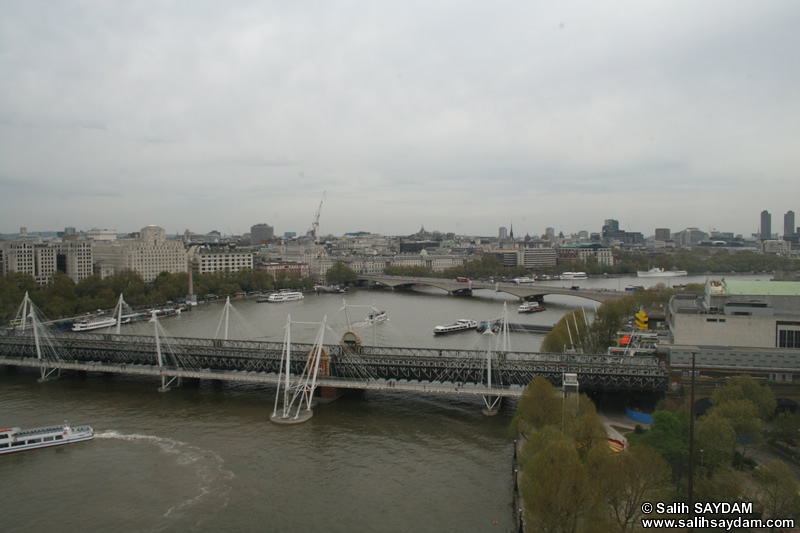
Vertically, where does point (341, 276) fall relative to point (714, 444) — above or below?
above

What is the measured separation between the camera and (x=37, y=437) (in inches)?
539

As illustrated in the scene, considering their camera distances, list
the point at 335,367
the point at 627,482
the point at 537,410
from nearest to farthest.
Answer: the point at 627,482, the point at 537,410, the point at 335,367

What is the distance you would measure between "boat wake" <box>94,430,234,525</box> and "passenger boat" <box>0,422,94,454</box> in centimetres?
50

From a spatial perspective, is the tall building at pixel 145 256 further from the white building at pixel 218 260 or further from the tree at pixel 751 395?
the tree at pixel 751 395

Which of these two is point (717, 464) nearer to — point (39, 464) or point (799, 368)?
point (799, 368)

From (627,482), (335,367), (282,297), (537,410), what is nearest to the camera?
(627,482)

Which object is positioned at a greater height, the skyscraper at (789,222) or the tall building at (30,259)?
the skyscraper at (789,222)

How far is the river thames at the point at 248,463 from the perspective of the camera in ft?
34.2

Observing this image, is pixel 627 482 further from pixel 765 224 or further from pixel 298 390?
pixel 765 224

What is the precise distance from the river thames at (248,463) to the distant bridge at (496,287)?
24705mm

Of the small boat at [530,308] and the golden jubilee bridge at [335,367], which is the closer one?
the golden jubilee bridge at [335,367]

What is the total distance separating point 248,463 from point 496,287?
34.3m

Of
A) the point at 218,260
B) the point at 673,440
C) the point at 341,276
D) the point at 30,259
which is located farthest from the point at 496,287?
the point at 30,259

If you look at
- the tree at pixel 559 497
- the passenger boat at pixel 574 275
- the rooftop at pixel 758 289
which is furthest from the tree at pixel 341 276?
the tree at pixel 559 497
